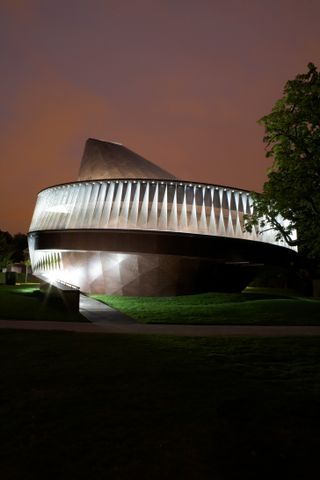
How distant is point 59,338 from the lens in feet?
42.3

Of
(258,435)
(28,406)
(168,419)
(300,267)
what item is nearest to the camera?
(258,435)

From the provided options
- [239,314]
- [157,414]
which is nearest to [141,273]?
[239,314]

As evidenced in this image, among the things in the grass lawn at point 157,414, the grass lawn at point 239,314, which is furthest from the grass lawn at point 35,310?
the grass lawn at point 157,414

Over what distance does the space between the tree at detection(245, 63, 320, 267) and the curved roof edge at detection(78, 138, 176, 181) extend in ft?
82.5

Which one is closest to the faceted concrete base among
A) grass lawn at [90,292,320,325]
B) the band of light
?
the band of light

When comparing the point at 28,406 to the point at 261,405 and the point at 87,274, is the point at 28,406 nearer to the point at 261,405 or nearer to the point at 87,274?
the point at 261,405

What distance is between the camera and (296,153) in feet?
62.1

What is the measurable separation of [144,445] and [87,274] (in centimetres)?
3135

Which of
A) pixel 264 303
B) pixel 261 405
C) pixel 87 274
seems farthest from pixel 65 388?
pixel 87 274

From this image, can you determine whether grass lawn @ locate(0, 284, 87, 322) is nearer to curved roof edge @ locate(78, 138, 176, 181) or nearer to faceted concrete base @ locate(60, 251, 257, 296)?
faceted concrete base @ locate(60, 251, 257, 296)

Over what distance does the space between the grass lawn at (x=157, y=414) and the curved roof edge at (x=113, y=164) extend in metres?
34.2

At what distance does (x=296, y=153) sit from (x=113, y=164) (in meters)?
28.1

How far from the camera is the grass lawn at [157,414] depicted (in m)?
4.86

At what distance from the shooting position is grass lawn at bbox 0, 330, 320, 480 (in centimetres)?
486
